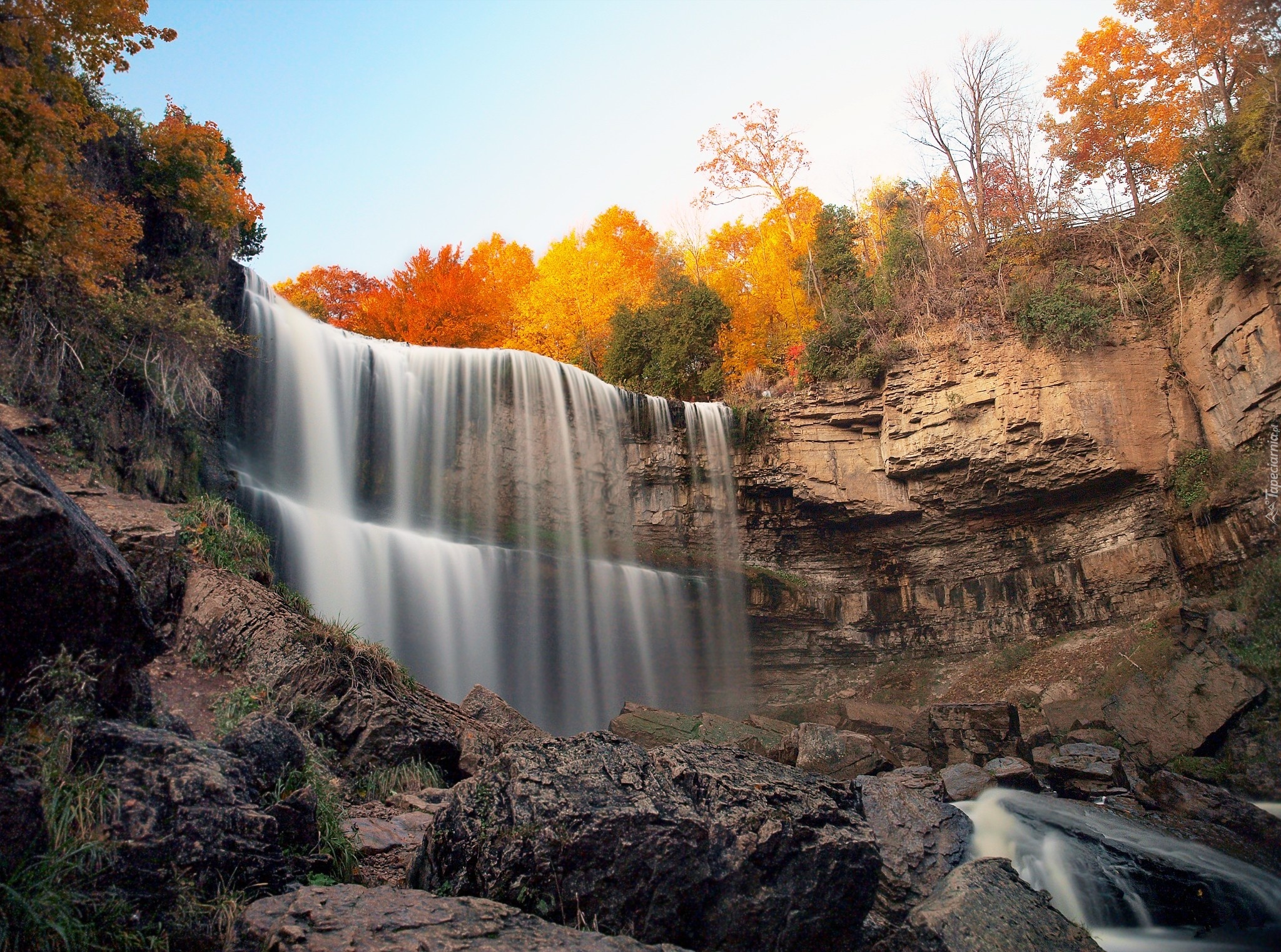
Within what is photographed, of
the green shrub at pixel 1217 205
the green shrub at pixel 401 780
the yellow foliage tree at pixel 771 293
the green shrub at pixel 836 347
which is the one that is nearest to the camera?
the green shrub at pixel 401 780

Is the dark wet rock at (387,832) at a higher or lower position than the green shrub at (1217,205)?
lower

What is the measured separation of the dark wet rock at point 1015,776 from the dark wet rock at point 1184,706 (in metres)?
2.99

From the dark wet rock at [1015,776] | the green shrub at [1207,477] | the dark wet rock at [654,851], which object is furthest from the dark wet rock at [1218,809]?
the green shrub at [1207,477]

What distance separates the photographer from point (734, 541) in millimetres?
21969

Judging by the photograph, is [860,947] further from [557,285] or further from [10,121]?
[557,285]

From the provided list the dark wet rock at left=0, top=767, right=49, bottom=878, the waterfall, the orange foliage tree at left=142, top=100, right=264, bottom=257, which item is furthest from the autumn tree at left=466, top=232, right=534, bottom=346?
the dark wet rock at left=0, top=767, right=49, bottom=878

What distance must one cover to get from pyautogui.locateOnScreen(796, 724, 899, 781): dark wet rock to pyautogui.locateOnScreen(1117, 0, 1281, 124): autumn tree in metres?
17.3

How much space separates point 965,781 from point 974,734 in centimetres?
296

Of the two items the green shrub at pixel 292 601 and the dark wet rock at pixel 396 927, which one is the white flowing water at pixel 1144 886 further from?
the green shrub at pixel 292 601

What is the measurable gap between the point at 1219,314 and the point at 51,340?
22672 mm

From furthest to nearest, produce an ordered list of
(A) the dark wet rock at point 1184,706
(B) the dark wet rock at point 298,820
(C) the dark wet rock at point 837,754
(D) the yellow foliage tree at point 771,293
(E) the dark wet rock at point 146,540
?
(D) the yellow foliage tree at point 771,293 < (A) the dark wet rock at point 1184,706 < (C) the dark wet rock at point 837,754 < (E) the dark wet rock at point 146,540 < (B) the dark wet rock at point 298,820

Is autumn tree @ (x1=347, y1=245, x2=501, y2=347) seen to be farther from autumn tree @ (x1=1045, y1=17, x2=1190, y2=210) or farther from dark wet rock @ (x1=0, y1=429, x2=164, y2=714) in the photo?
dark wet rock @ (x1=0, y1=429, x2=164, y2=714)

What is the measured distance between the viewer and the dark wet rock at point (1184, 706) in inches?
502

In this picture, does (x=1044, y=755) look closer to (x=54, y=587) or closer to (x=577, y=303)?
(x=54, y=587)
